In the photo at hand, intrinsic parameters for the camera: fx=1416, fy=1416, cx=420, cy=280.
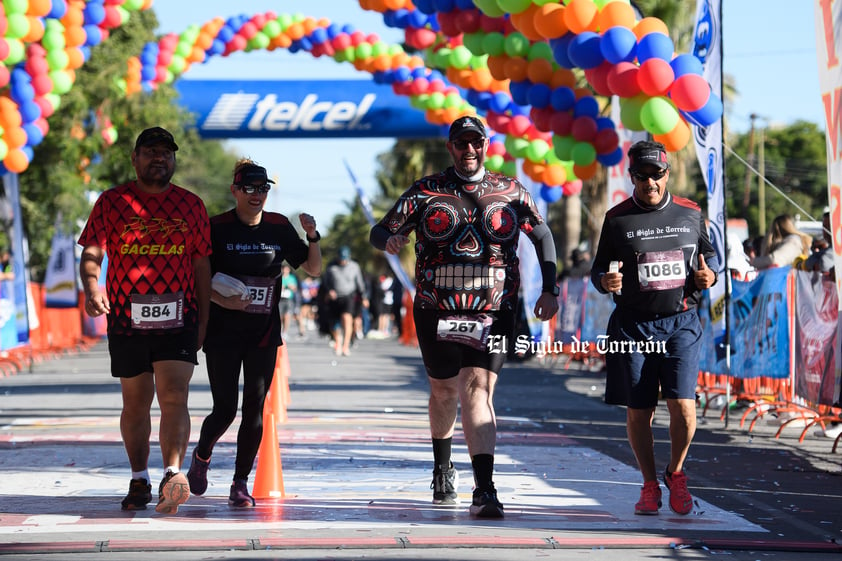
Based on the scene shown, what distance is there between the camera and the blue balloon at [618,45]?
1194 cm

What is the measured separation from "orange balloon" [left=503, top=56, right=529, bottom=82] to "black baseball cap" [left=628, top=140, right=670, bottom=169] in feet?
25.2

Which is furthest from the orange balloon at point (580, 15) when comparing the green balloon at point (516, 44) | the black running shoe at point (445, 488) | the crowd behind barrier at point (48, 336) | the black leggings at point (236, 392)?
the crowd behind barrier at point (48, 336)

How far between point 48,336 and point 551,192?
11618 millimetres

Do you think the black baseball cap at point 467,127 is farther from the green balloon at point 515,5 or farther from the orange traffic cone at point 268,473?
the green balloon at point 515,5

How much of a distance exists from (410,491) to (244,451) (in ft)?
3.22

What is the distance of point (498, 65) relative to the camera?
590 inches

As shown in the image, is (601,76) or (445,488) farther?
(601,76)

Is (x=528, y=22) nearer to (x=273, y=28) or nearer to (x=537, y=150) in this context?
(x=537, y=150)

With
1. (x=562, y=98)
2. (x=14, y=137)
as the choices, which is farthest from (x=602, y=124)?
(x=14, y=137)

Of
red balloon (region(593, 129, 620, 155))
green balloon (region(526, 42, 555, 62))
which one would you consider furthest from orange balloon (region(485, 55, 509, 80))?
red balloon (region(593, 129, 620, 155))

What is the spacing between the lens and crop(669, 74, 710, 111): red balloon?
37.7 feet

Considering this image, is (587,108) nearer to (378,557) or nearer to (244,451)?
(244,451)

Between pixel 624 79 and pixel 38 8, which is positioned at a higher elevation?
pixel 38 8

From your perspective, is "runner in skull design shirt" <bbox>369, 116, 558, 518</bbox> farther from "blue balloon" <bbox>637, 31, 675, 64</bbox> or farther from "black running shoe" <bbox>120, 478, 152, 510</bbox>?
"blue balloon" <bbox>637, 31, 675, 64</bbox>
